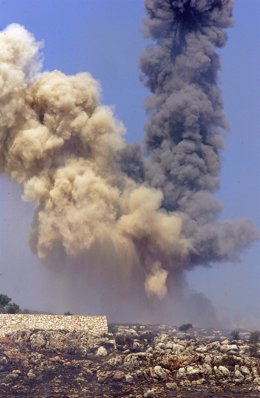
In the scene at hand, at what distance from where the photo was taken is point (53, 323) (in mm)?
43844

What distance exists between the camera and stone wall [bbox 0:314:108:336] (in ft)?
141

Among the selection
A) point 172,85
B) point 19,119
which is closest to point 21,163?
point 19,119

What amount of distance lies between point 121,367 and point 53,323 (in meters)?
8.76

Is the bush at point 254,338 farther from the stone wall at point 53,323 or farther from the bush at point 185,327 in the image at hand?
the stone wall at point 53,323

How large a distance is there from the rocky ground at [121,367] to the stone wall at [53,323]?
130cm

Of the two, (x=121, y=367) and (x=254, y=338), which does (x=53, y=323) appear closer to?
(x=121, y=367)

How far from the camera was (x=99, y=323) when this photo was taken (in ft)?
147

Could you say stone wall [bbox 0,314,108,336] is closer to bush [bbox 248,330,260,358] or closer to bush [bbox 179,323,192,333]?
bush [bbox 179,323,192,333]

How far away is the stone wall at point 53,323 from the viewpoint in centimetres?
4294

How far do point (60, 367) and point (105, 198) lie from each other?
14.5m

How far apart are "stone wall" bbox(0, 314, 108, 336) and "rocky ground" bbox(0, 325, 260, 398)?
1301 mm

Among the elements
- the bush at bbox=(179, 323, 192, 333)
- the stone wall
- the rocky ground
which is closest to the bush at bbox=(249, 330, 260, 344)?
the rocky ground

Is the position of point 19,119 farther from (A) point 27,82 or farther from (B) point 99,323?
(B) point 99,323

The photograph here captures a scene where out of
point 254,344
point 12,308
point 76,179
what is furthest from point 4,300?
point 254,344
